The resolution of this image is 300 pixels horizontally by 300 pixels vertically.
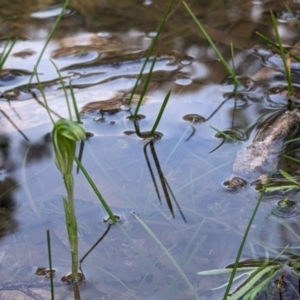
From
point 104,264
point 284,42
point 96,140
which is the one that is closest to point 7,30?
point 96,140

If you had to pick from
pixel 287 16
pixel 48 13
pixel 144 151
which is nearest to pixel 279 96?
pixel 144 151

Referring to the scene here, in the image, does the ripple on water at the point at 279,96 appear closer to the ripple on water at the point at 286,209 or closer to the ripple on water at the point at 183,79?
the ripple on water at the point at 183,79

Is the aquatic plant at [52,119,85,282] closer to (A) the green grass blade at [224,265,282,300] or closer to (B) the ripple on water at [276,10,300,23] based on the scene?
(A) the green grass blade at [224,265,282,300]

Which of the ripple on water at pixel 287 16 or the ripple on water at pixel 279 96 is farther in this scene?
the ripple on water at pixel 287 16

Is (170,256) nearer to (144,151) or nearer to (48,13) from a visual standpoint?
(144,151)

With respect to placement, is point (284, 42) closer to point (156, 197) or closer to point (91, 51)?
point (91, 51)

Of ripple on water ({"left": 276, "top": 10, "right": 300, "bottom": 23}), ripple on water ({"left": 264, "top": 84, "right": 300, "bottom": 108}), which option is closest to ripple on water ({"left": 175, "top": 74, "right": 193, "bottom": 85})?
ripple on water ({"left": 264, "top": 84, "right": 300, "bottom": 108})

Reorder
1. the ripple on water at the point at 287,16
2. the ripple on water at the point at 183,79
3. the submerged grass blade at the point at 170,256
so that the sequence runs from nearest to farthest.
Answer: the submerged grass blade at the point at 170,256
the ripple on water at the point at 183,79
the ripple on water at the point at 287,16

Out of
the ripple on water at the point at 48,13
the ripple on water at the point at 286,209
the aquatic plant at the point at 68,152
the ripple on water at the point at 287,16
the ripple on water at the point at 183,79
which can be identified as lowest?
the ripple on water at the point at 183,79

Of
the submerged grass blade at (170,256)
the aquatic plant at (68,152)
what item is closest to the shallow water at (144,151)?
the submerged grass blade at (170,256)

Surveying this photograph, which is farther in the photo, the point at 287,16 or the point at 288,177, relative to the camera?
the point at 287,16
